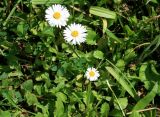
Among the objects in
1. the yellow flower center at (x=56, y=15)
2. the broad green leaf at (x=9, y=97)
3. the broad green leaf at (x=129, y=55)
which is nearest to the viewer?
the broad green leaf at (x=9, y=97)

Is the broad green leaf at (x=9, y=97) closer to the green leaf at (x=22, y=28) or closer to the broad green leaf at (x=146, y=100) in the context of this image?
the green leaf at (x=22, y=28)

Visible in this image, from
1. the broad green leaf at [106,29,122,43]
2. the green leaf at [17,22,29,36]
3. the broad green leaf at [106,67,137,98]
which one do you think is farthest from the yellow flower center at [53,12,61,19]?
the broad green leaf at [106,67,137,98]

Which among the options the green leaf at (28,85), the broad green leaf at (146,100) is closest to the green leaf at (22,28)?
the green leaf at (28,85)

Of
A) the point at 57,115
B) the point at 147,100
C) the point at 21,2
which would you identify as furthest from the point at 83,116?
the point at 21,2

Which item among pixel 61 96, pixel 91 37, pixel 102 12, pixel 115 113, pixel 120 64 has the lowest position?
pixel 115 113

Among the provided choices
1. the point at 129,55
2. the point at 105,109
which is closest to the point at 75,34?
the point at 129,55

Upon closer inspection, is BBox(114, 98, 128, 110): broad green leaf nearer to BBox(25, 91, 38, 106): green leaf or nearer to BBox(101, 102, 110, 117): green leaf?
BBox(101, 102, 110, 117): green leaf

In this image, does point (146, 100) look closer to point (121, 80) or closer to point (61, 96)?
point (121, 80)
